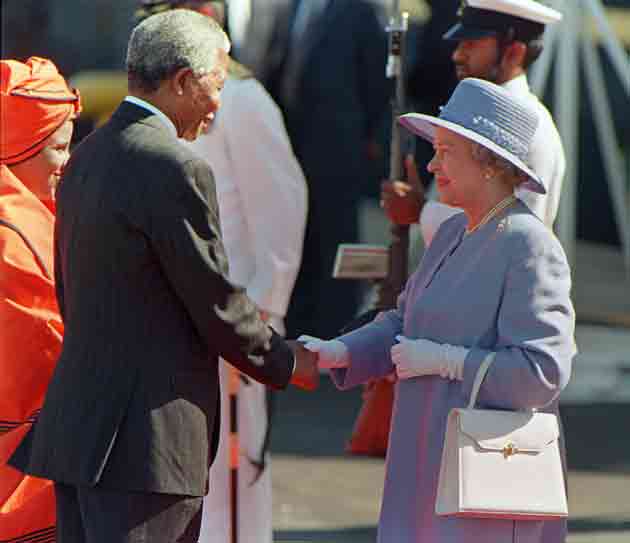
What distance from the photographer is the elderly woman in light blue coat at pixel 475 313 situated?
3826 mm

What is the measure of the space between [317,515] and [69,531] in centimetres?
283

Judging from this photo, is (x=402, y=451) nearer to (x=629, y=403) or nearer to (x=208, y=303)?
(x=208, y=303)

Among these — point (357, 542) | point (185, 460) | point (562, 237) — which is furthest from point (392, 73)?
Answer: point (562, 237)

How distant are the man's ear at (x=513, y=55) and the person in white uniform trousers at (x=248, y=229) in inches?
30.1

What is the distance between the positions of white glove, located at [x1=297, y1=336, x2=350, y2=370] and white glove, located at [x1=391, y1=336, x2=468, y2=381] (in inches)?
10.2

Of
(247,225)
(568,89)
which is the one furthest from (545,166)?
(568,89)

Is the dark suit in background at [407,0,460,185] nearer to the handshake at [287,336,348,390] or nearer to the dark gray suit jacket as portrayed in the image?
the handshake at [287,336,348,390]

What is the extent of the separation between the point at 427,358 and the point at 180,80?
87 centimetres

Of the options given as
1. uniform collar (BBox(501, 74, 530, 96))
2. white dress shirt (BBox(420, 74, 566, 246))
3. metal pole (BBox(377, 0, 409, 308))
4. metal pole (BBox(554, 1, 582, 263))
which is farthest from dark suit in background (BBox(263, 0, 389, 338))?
white dress shirt (BBox(420, 74, 566, 246))

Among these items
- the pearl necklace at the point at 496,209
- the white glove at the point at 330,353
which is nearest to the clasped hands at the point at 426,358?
the white glove at the point at 330,353

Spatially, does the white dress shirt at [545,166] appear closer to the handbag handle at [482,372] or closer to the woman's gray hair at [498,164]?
the woman's gray hair at [498,164]

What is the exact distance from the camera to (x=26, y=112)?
15.1 feet

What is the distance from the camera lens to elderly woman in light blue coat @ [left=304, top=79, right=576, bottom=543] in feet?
12.6

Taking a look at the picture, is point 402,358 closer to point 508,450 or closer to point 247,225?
point 508,450
